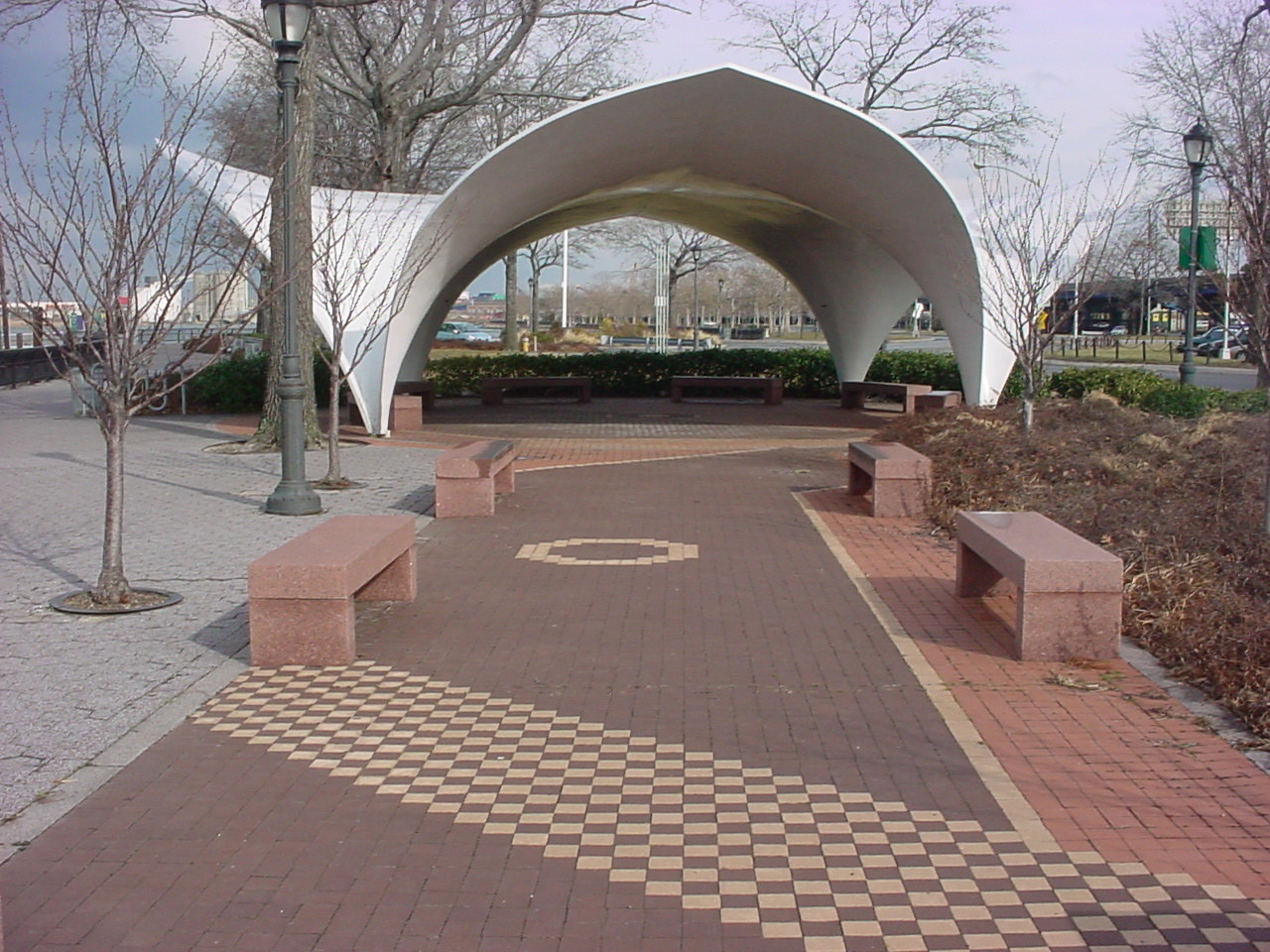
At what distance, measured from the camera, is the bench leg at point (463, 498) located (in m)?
11.5

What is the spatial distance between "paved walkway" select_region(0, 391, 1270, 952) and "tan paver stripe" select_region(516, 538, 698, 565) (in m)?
1.19

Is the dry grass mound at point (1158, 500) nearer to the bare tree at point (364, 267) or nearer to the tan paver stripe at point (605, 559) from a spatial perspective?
the tan paver stripe at point (605, 559)

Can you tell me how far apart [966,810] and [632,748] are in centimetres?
138

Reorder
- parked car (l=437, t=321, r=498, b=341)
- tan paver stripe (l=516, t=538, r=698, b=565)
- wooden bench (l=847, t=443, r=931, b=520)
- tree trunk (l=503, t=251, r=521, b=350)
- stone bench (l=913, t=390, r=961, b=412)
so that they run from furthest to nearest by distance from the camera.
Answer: parked car (l=437, t=321, r=498, b=341), tree trunk (l=503, t=251, r=521, b=350), stone bench (l=913, t=390, r=961, b=412), wooden bench (l=847, t=443, r=931, b=520), tan paver stripe (l=516, t=538, r=698, b=565)

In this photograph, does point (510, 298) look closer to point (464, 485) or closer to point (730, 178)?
point (730, 178)

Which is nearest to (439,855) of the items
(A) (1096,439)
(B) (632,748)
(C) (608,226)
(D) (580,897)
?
(D) (580,897)

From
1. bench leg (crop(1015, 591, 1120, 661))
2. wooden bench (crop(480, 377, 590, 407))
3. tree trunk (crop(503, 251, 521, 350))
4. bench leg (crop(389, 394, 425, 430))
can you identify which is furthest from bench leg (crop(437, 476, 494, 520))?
tree trunk (crop(503, 251, 521, 350))

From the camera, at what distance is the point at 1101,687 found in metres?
6.15

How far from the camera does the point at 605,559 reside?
950 cm

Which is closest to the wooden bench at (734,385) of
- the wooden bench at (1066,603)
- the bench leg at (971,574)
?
the bench leg at (971,574)

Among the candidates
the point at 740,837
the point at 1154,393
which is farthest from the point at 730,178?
the point at 740,837

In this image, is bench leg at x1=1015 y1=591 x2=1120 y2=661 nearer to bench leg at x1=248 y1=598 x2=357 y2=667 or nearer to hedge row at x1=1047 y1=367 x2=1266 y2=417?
bench leg at x1=248 y1=598 x2=357 y2=667

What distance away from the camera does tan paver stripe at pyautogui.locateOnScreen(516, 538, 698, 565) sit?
371 inches

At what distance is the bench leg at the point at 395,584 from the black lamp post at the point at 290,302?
11.8ft
